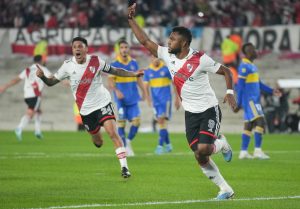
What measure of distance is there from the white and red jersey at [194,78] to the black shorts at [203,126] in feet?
0.27

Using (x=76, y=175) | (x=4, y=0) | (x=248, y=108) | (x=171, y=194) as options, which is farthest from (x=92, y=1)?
(x=171, y=194)

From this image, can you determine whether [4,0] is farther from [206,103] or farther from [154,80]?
[206,103]

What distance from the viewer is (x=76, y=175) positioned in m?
17.4

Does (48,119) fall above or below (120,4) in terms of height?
below

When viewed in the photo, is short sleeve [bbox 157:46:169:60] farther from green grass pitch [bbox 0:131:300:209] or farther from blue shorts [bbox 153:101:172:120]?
blue shorts [bbox 153:101:172:120]

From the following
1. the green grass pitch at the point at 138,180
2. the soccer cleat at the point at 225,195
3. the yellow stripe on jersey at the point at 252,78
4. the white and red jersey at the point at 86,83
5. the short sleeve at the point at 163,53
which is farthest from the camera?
the yellow stripe on jersey at the point at 252,78

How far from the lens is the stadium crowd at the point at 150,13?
39.6m

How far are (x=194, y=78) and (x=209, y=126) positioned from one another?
2.52ft

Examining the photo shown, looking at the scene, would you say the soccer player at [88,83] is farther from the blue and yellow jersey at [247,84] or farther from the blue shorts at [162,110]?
the blue shorts at [162,110]

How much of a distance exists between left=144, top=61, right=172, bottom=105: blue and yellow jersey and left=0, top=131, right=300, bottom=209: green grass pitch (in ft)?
4.84

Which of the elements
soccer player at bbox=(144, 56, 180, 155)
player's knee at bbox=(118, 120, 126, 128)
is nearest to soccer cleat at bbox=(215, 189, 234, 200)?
player's knee at bbox=(118, 120, 126, 128)

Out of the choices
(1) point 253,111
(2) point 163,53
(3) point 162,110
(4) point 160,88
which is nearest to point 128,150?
(3) point 162,110

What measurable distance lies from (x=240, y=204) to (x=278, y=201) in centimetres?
63

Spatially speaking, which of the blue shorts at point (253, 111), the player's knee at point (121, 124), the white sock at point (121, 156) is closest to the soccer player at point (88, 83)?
the white sock at point (121, 156)
